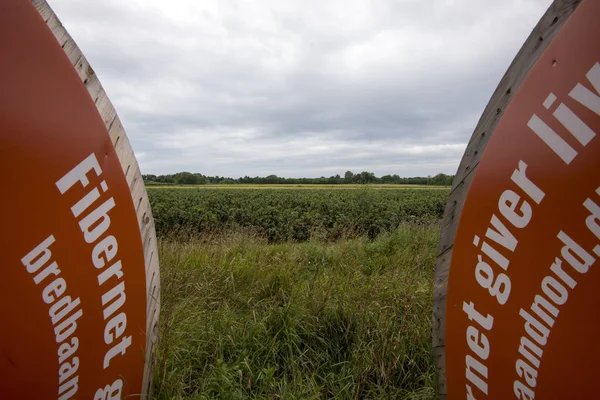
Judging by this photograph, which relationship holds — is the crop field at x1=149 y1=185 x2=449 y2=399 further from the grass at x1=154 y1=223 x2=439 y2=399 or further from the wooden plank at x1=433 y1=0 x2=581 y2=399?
the wooden plank at x1=433 y1=0 x2=581 y2=399

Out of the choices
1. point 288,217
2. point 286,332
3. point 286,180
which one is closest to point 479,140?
point 286,332

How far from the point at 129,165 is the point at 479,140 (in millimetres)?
1662

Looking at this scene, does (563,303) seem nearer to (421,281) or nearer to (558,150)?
(558,150)

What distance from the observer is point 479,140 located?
1438mm

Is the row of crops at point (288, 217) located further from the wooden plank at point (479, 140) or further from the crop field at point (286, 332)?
the wooden plank at point (479, 140)

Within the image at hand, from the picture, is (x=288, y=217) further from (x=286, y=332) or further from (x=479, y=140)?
(x=479, y=140)

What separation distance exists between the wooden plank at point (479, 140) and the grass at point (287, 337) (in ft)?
2.48

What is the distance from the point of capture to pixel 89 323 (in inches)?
58.3

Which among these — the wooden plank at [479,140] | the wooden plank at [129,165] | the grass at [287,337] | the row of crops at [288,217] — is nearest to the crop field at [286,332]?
the grass at [287,337]

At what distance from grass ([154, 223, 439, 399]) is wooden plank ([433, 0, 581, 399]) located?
0.76 metres

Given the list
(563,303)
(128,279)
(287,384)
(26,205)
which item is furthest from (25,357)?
(563,303)

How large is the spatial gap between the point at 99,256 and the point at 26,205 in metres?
0.34

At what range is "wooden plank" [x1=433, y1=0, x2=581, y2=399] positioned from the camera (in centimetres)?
119

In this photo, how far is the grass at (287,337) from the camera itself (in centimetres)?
211
